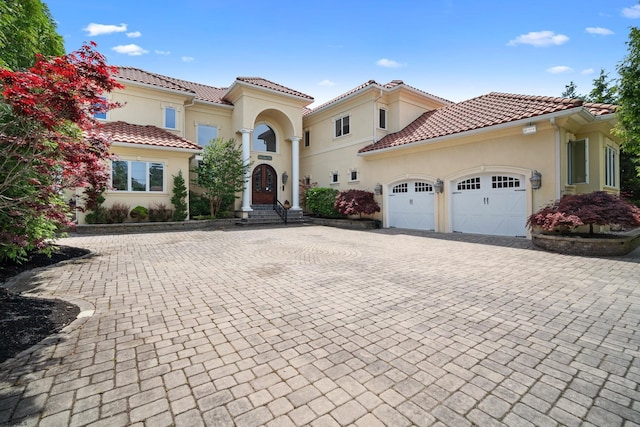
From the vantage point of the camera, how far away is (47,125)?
3.62m

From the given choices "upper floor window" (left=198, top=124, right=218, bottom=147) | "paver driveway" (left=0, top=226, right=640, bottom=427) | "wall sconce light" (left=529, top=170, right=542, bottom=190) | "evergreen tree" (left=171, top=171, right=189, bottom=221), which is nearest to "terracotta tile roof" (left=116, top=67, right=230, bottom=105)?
"upper floor window" (left=198, top=124, right=218, bottom=147)

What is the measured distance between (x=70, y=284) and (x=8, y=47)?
223 inches

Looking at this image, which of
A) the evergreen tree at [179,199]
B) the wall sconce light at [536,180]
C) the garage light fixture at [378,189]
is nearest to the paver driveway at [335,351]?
the wall sconce light at [536,180]

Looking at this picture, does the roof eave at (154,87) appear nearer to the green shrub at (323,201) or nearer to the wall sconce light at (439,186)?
the green shrub at (323,201)

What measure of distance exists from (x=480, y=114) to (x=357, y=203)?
670 centimetres

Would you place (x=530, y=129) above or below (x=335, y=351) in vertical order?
above

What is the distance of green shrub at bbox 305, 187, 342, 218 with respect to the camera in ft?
54.4

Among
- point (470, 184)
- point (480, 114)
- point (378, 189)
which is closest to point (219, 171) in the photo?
point (378, 189)

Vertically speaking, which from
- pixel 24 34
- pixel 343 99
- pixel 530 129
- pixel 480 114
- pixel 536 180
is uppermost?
pixel 343 99

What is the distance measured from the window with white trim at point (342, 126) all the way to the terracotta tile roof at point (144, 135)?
8.58 m

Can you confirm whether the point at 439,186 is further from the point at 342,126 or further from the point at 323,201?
the point at 342,126

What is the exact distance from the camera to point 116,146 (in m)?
13.1

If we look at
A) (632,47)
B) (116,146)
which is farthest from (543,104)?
(116,146)

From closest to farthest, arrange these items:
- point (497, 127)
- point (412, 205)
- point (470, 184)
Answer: point (497, 127)
point (470, 184)
point (412, 205)
